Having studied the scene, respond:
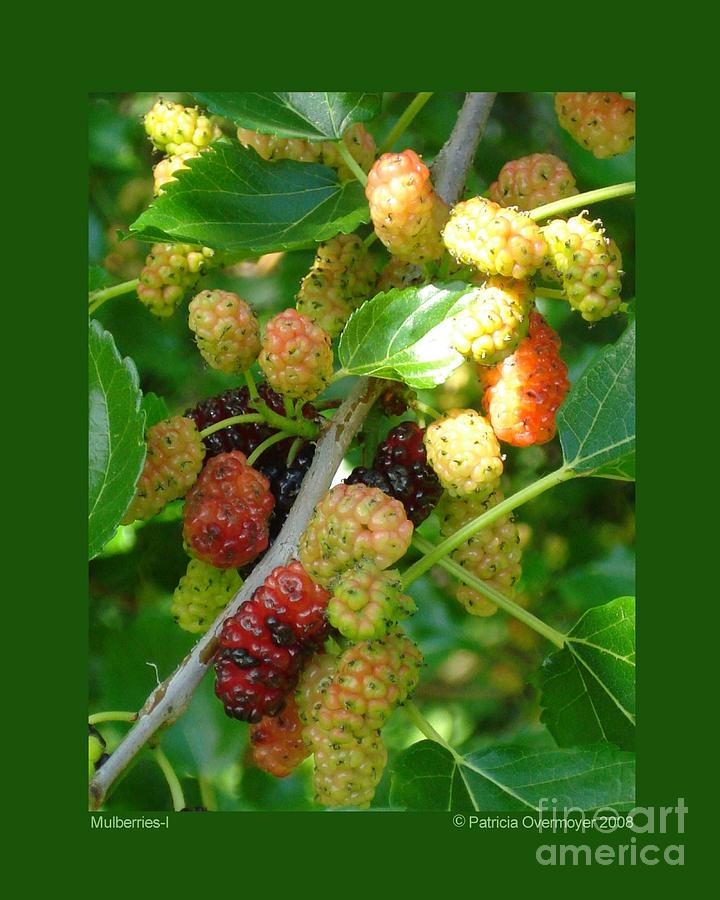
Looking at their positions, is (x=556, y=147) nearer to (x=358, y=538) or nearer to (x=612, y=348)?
(x=612, y=348)

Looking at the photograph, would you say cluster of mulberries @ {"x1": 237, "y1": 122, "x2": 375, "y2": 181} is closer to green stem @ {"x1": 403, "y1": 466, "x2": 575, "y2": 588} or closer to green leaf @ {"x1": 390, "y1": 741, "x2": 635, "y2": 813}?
green stem @ {"x1": 403, "y1": 466, "x2": 575, "y2": 588}

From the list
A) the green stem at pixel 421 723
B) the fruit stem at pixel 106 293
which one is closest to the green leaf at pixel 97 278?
the fruit stem at pixel 106 293

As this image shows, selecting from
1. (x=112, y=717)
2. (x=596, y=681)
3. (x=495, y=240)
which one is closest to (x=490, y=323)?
(x=495, y=240)

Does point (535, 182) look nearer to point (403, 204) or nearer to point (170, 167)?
point (403, 204)

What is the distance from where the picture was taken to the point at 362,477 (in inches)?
46.3

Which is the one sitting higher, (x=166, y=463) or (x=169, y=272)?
(x=169, y=272)

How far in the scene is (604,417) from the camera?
1.20 metres

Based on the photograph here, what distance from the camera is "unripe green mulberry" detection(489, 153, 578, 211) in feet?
3.99

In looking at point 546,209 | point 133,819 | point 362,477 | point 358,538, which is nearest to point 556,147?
point 546,209

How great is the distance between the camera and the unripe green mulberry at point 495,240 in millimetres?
1080

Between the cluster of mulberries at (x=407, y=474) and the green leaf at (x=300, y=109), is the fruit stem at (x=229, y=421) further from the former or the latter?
the green leaf at (x=300, y=109)

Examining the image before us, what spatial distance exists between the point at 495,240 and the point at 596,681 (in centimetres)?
47

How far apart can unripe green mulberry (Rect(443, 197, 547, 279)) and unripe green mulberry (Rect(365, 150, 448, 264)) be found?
3 cm

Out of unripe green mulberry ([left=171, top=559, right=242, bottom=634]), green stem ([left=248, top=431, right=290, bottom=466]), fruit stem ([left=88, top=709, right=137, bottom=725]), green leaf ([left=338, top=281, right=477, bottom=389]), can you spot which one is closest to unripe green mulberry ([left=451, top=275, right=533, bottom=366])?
green leaf ([left=338, top=281, right=477, bottom=389])
